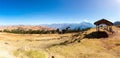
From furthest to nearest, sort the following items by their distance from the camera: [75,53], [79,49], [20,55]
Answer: [79,49] → [75,53] → [20,55]

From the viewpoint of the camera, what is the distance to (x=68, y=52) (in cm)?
2567

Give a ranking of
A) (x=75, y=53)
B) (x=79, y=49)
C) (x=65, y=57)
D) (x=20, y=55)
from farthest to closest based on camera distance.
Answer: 1. (x=79, y=49)
2. (x=75, y=53)
3. (x=65, y=57)
4. (x=20, y=55)

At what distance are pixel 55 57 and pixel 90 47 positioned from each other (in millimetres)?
9641

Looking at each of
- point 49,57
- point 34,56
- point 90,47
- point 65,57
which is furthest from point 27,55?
point 90,47

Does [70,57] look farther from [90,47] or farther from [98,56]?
[90,47]

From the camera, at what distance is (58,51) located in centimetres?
2608

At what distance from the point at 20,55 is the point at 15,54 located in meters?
0.70

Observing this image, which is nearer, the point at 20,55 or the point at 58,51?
the point at 20,55

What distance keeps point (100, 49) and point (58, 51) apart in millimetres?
7717

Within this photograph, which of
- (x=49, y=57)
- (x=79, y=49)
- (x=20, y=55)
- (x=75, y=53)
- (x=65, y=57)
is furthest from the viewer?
(x=79, y=49)

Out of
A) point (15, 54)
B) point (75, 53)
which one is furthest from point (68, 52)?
point (15, 54)

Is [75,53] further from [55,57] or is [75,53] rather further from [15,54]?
[15,54]

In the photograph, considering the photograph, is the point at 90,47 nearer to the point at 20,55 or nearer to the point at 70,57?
the point at 70,57

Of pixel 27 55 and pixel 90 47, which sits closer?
pixel 27 55
